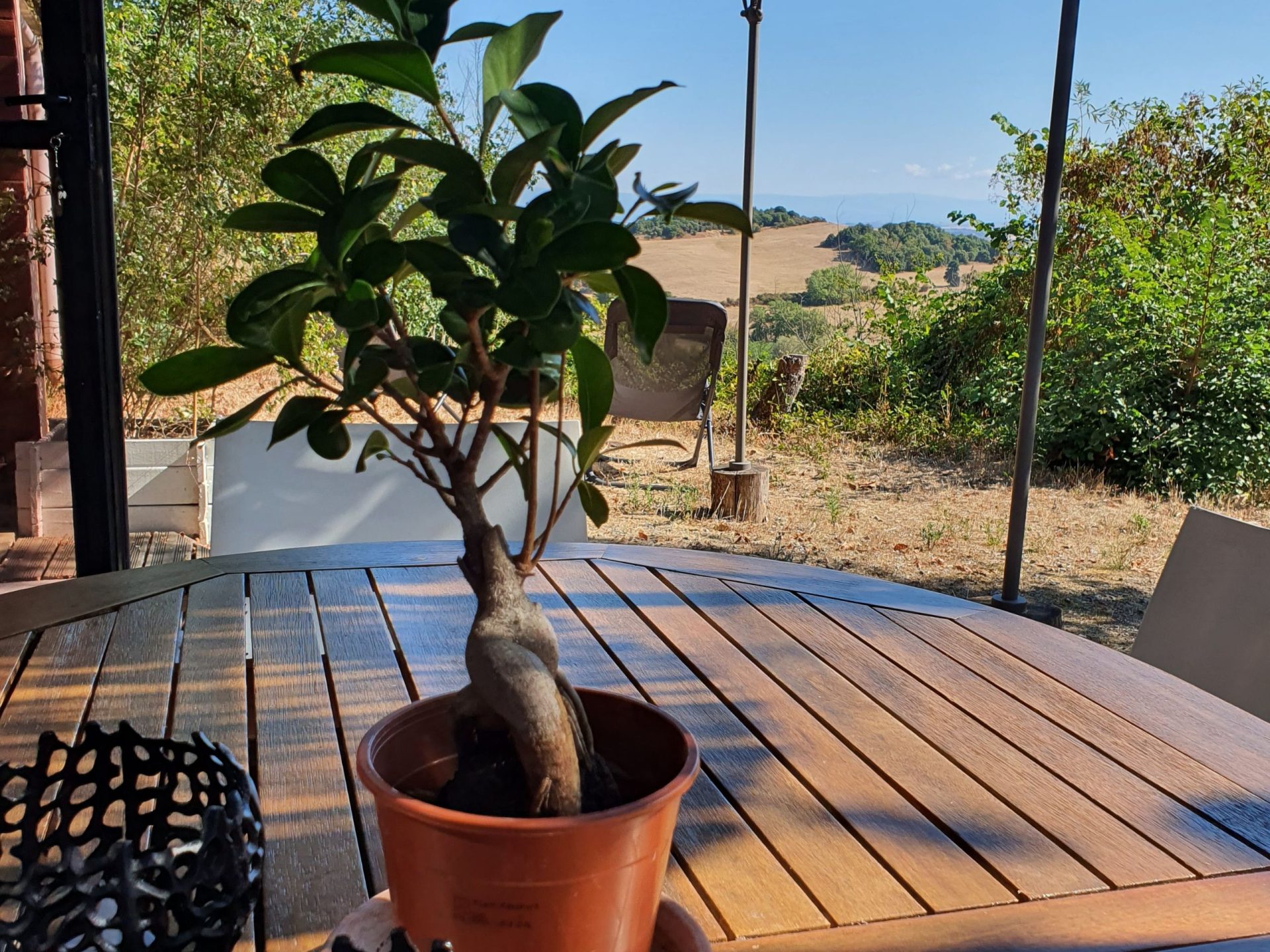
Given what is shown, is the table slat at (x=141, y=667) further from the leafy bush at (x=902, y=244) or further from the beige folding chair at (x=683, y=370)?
the leafy bush at (x=902, y=244)

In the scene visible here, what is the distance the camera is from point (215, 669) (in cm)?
122

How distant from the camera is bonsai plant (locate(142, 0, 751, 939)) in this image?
1.67ft

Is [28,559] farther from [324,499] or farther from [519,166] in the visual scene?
[519,166]

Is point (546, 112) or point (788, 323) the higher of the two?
point (546, 112)

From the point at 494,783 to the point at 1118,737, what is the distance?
2.50 feet

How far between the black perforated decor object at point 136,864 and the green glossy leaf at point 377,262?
0.27m

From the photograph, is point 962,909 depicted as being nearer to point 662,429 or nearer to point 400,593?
point 400,593

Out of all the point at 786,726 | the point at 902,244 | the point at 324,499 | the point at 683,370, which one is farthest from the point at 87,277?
the point at 902,244

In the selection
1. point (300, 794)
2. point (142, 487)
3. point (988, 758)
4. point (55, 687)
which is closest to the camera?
point (300, 794)

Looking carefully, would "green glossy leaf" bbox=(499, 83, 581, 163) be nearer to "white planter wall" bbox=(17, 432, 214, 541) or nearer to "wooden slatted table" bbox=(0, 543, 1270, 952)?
"wooden slatted table" bbox=(0, 543, 1270, 952)

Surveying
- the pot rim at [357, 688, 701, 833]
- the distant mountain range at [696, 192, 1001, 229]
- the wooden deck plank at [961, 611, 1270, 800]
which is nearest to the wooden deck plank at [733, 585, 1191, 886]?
the wooden deck plank at [961, 611, 1270, 800]

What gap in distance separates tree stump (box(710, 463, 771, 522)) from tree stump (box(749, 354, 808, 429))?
6.75 feet

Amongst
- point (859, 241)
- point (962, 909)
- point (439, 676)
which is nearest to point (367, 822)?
point (439, 676)

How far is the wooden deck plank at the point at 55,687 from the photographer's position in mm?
1026
